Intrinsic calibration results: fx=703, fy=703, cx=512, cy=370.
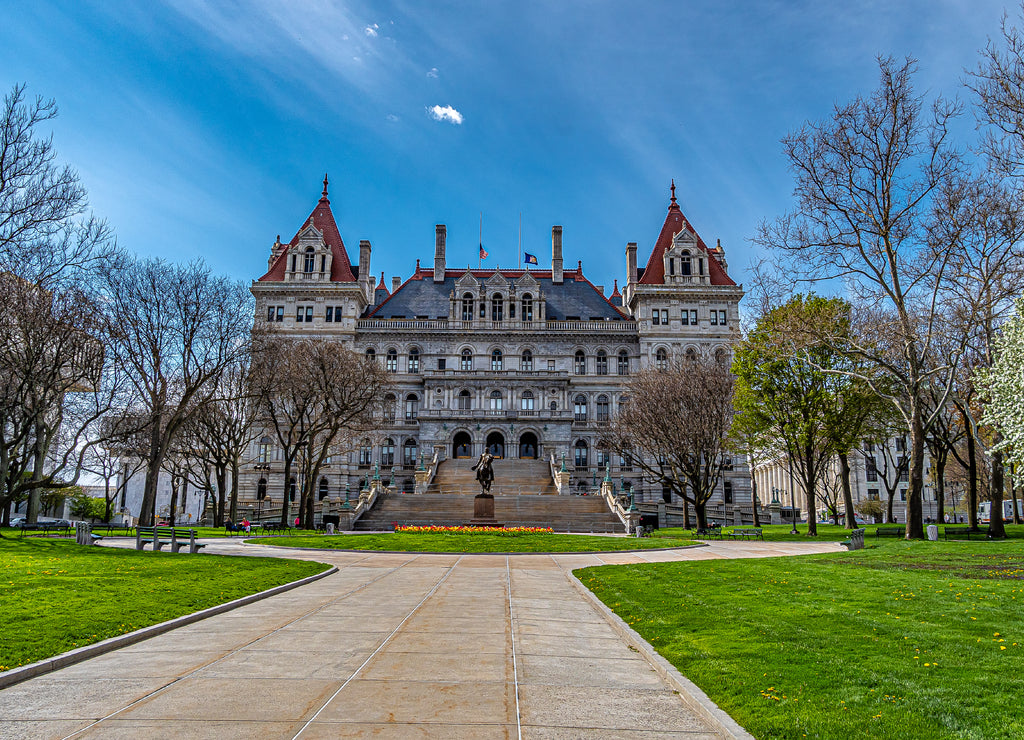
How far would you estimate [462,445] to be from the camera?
65062 mm

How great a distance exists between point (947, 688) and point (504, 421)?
5773 centimetres

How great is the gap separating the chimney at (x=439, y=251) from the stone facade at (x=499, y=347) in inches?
171

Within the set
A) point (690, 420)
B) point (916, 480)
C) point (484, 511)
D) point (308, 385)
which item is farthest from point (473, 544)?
point (308, 385)

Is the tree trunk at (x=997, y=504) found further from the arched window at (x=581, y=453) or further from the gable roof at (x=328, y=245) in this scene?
the gable roof at (x=328, y=245)

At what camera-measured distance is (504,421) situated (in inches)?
2544

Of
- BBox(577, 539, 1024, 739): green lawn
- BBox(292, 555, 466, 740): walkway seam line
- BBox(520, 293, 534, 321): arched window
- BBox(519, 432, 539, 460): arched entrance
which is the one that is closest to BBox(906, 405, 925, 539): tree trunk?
BBox(577, 539, 1024, 739): green lawn

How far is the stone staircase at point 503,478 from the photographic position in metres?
52.6

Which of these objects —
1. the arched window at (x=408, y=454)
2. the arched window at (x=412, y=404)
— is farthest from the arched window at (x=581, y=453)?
the arched window at (x=412, y=404)

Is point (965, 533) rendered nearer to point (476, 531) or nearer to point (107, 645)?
point (476, 531)

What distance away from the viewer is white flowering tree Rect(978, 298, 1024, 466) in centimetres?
2316

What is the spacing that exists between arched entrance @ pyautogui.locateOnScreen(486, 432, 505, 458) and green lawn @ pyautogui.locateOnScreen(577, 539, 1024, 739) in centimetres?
4698

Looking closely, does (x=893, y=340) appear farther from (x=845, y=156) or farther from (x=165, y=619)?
(x=165, y=619)

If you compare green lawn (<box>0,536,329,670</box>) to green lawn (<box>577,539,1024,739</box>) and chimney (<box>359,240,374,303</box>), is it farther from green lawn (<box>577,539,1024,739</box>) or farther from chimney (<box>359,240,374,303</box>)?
chimney (<box>359,240,374,303</box>)

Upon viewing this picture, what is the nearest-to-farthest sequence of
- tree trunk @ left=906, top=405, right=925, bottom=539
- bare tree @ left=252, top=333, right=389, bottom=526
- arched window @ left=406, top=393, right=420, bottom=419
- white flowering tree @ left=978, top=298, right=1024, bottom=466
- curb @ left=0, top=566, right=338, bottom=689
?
curb @ left=0, top=566, right=338, bottom=689 < white flowering tree @ left=978, top=298, right=1024, bottom=466 < tree trunk @ left=906, top=405, right=925, bottom=539 < bare tree @ left=252, top=333, right=389, bottom=526 < arched window @ left=406, top=393, right=420, bottom=419
